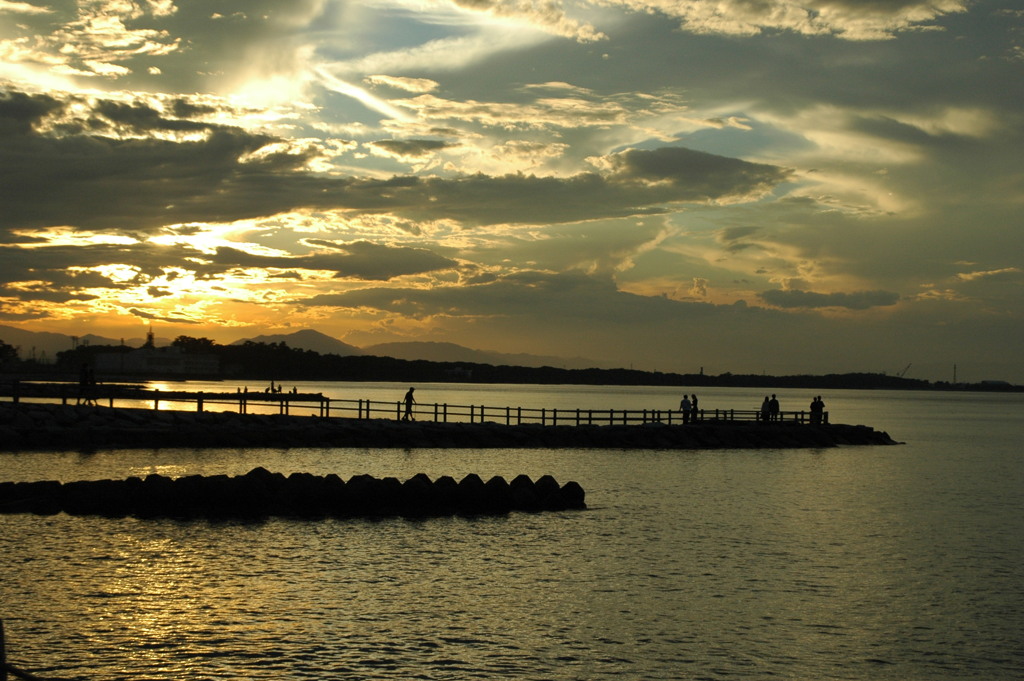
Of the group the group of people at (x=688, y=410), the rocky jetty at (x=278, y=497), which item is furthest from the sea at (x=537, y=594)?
the group of people at (x=688, y=410)

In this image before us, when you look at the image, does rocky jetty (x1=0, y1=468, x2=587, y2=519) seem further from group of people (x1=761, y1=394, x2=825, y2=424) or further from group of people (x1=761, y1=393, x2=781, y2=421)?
group of people (x1=761, y1=394, x2=825, y2=424)

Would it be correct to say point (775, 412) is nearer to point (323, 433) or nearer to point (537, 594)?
point (323, 433)

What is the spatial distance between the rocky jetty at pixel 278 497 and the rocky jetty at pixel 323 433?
57.7 feet

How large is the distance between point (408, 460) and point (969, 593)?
1064 inches

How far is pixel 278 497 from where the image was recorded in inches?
1017

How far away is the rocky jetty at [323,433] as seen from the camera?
4234 centimetres

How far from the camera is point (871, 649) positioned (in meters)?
14.1

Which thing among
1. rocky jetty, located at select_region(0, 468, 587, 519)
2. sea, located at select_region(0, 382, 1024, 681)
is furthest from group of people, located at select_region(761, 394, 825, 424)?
rocky jetty, located at select_region(0, 468, 587, 519)

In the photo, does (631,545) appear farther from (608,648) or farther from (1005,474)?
(1005,474)

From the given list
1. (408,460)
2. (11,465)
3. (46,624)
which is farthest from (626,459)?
(46,624)

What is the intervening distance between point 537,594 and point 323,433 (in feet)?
103

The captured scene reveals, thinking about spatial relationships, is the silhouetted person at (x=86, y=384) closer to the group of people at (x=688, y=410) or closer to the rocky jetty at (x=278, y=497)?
the rocky jetty at (x=278, y=497)

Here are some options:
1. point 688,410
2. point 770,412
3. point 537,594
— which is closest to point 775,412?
point 770,412

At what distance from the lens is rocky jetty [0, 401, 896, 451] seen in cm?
4234
